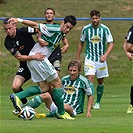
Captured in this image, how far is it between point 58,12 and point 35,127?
81.3ft

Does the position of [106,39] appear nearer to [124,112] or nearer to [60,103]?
[124,112]

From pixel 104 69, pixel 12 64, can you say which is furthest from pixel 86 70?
pixel 12 64

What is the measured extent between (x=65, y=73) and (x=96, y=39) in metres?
10.8

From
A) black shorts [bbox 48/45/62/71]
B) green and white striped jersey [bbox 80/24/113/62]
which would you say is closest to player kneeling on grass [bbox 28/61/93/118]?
black shorts [bbox 48/45/62/71]

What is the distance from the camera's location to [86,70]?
15.6 m

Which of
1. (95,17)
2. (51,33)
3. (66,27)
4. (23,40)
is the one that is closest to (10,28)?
(23,40)

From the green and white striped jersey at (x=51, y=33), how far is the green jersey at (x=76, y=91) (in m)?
0.96

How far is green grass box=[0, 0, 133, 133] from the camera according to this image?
1020cm

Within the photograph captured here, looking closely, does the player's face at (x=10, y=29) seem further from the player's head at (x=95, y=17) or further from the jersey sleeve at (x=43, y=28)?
the player's head at (x=95, y=17)

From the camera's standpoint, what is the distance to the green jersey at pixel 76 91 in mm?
12367

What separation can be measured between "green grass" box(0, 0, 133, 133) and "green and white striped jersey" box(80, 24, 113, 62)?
1219 mm

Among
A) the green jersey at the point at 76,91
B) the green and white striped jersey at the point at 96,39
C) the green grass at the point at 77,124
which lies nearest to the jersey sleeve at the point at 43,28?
the green jersey at the point at 76,91

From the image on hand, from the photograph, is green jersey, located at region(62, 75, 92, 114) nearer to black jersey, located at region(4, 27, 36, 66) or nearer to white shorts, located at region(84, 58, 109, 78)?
black jersey, located at region(4, 27, 36, 66)

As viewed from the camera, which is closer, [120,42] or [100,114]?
[100,114]
